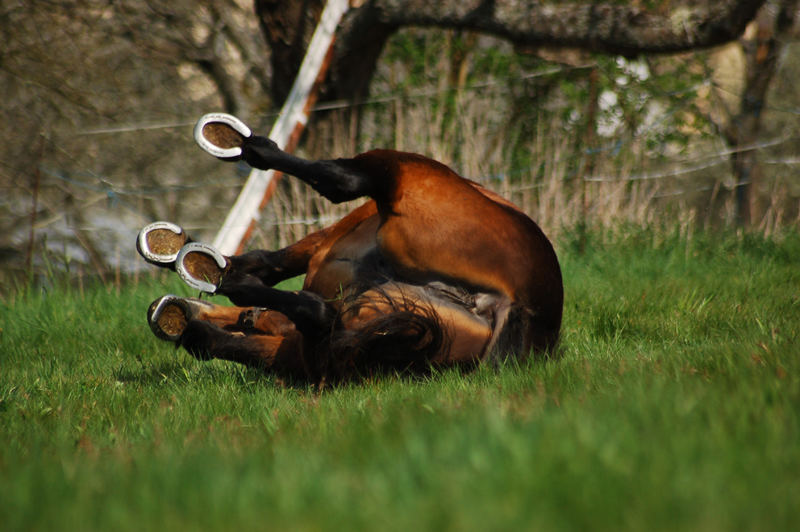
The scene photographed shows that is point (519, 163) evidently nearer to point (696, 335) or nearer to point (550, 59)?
point (550, 59)

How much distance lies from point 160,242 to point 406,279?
3.97ft

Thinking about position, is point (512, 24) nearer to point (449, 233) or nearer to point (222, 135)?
point (222, 135)

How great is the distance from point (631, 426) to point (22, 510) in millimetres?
1088

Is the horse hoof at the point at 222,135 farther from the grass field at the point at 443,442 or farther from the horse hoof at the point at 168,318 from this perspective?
the grass field at the point at 443,442

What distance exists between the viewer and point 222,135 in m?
2.83

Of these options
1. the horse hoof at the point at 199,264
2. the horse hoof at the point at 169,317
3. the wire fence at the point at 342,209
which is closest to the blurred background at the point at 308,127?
→ the wire fence at the point at 342,209

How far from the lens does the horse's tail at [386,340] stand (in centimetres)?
239

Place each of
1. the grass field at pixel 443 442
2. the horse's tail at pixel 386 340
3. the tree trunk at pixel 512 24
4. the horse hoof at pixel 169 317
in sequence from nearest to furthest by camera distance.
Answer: the grass field at pixel 443 442 → the horse's tail at pixel 386 340 → the horse hoof at pixel 169 317 → the tree trunk at pixel 512 24

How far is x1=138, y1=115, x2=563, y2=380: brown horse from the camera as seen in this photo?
8.08 ft

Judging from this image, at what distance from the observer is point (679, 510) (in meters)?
1.09

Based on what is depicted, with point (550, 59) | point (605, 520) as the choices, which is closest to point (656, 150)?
point (550, 59)

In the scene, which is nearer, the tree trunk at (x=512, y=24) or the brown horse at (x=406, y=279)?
the brown horse at (x=406, y=279)

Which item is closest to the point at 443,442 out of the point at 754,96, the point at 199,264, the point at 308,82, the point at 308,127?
the point at 199,264

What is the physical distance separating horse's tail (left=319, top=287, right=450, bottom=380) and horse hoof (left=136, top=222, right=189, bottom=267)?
968mm
